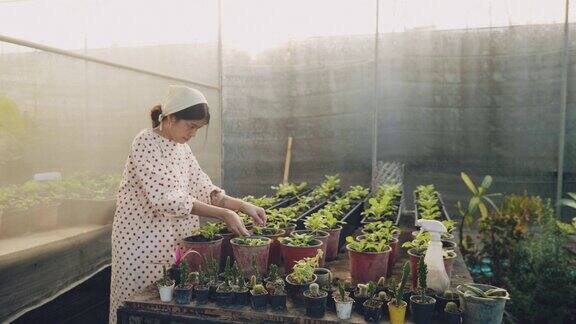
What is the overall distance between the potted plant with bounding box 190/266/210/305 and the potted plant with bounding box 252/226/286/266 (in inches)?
22.3

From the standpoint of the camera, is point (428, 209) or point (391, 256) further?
point (428, 209)

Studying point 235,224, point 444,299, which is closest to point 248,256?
point 235,224

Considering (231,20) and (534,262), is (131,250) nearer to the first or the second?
(534,262)

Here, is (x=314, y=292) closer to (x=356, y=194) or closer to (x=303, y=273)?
(x=303, y=273)

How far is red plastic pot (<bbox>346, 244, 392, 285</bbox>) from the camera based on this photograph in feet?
6.48

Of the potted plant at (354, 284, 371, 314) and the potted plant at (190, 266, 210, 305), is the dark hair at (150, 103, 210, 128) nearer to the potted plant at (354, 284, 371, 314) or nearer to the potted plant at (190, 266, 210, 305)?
the potted plant at (190, 266, 210, 305)

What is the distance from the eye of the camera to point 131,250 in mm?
2213

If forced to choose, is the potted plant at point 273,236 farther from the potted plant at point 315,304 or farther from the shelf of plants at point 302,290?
the potted plant at point 315,304

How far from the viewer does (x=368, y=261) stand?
6.49 feet

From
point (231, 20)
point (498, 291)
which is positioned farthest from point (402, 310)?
point (231, 20)

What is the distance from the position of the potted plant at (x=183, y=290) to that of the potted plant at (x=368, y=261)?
2.49ft

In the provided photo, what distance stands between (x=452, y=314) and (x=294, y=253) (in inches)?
30.8

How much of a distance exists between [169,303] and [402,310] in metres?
0.92

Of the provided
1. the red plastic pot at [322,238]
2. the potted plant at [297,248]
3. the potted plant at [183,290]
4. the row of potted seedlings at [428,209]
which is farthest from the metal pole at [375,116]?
the potted plant at [183,290]
